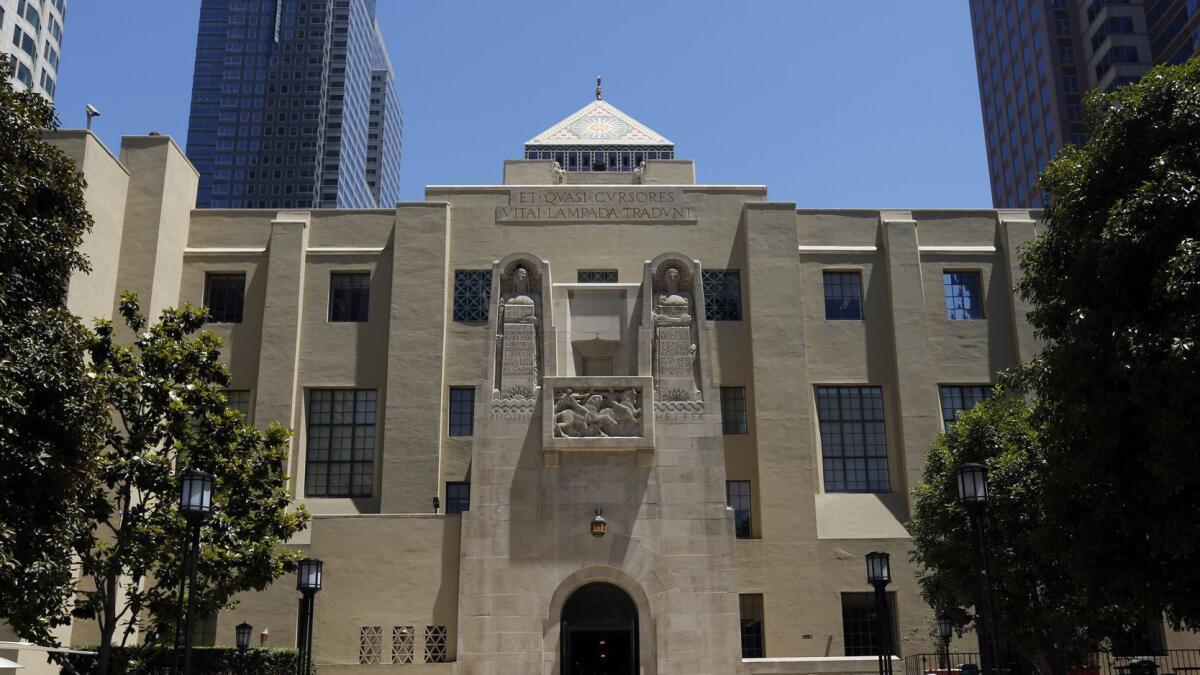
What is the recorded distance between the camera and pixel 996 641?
17.3 meters

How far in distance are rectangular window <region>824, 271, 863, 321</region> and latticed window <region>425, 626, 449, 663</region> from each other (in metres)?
17.4

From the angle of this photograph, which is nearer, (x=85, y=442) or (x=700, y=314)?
(x=85, y=442)

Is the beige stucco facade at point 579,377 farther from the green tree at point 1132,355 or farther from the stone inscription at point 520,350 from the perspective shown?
the green tree at point 1132,355

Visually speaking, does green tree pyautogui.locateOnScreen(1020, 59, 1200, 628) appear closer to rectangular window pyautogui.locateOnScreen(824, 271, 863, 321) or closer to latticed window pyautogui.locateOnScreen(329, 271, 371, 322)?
rectangular window pyautogui.locateOnScreen(824, 271, 863, 321)

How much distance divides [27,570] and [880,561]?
16907 mm

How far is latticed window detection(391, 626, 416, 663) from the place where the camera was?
30578 mm

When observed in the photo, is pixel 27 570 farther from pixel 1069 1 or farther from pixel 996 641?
pixel 1069 1

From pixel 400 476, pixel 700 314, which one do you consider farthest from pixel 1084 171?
pixel 400 476

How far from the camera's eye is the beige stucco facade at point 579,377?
26.9 metres

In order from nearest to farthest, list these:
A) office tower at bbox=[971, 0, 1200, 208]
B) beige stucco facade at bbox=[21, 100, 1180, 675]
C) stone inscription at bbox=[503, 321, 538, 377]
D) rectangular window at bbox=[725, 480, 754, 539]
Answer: beige stucco facade at bbox=[21, 100, 1180, 675] → stone inscription at bbox=[503, 321, 538, 377] → rectangular window at bbox=[725, 480, 754, 539] → office tower at bbox=[971, 0, 1200, 208]

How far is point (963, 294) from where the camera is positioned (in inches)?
1564

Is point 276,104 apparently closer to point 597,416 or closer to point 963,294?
point 963,294

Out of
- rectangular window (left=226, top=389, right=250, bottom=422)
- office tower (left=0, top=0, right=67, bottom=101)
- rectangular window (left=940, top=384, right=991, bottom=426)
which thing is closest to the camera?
rectangular window (left=226, top=389, right=250, bottom=422)

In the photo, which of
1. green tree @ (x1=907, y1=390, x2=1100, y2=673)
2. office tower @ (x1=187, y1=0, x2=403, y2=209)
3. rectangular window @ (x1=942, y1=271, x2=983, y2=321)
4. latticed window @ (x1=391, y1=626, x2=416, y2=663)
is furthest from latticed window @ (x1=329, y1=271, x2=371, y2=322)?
office tower @ (x1=187, y1=0, x2=403, y2=209)
